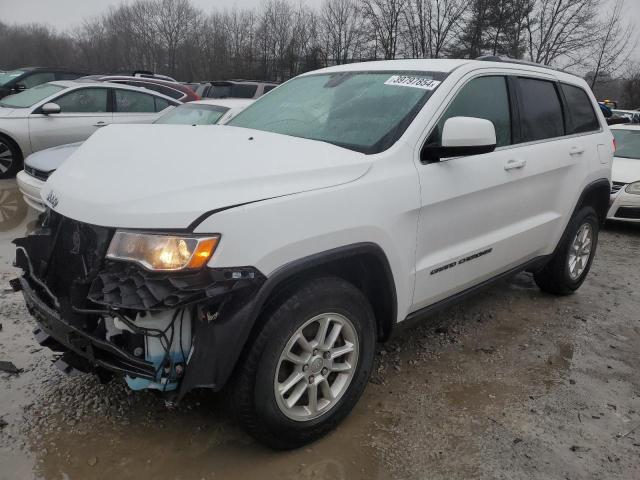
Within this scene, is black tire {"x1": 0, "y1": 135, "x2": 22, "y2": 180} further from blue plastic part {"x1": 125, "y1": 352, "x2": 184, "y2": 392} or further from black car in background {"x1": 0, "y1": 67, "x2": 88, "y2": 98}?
blue plastic part {"x1": 125, "y1": 352, "x2": 184, "y2": 392}

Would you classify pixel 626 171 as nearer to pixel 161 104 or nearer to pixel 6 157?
pixel 161 104

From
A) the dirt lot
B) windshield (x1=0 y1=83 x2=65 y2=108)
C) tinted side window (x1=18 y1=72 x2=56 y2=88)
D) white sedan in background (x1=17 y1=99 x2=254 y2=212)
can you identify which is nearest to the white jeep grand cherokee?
the dirt lot

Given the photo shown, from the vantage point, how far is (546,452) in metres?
2.58

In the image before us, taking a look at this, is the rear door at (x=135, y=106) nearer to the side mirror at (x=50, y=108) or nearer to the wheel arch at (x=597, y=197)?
the side mirror at (x=50, y=108)

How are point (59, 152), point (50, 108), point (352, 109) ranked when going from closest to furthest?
1. point (352, 109)
2. point (59, 152)
3. point (50, 108)

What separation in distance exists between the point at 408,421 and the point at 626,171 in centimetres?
671

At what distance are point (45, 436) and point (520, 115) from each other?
340 centimetres

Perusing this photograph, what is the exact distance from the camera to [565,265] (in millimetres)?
4340

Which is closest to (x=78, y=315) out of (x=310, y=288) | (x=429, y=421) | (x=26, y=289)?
(x=26, y=289)

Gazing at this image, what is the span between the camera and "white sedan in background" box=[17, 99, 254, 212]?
552 centimetres

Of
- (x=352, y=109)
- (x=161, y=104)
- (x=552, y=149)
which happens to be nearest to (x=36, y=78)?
(x=161, y=104)

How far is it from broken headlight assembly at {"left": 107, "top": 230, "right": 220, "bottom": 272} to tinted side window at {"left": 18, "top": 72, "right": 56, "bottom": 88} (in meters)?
14.2

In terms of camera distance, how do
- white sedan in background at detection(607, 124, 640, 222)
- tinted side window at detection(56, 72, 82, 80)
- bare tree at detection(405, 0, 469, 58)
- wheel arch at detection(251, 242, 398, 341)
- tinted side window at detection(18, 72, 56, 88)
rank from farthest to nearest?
bare tree at detection(405, 0, 469, 58), tinted side window at detection(56, 72, 82, 80), tinted side window at detection(18, 72, 56, 88), white sedan in background at detection(607, 124, 640, 222), wheel arch at detection(251, 242, 398, 341)

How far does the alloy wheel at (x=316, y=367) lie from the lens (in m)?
2.31
